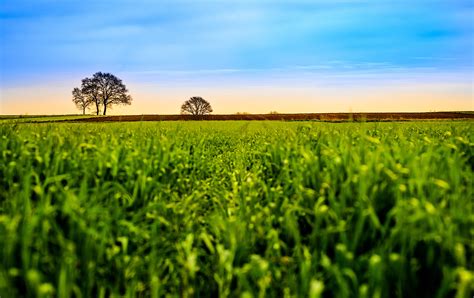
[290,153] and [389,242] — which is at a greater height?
[290,153]

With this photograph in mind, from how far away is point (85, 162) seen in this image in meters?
4.90

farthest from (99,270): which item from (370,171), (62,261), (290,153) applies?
(290,153)

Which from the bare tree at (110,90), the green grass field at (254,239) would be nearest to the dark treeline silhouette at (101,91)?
the bare tree at (110,90)

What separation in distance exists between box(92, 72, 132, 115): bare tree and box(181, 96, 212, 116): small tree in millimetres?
13608

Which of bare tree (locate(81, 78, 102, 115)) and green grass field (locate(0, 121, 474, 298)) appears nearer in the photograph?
green grass field (locate(0, 121, 474, 298))

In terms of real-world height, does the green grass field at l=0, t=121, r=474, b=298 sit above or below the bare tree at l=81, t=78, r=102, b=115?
below

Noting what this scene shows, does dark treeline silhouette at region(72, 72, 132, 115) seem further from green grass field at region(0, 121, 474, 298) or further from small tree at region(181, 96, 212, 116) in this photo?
green grass field at region(0, 121, 474, 298)

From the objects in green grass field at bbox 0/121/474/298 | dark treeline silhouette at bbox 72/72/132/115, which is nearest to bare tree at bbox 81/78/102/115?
dark treeline silhouette at bbox 72/72/132/115

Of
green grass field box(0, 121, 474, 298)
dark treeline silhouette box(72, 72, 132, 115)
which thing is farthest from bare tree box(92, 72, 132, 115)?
green grass field box(0, 121, 474, 298)

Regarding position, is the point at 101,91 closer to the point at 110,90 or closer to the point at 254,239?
the point at 110,90

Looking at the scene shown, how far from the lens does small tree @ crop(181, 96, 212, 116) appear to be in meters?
85.2

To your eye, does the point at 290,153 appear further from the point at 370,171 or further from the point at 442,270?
the point at 442,270

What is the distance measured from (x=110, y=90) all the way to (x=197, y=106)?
20530mm

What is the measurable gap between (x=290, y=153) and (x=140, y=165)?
229cm
